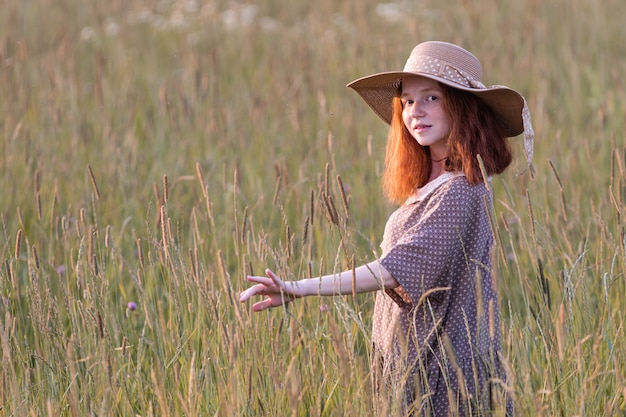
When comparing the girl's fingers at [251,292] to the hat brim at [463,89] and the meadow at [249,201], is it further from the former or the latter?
the hat brim at [463,89]

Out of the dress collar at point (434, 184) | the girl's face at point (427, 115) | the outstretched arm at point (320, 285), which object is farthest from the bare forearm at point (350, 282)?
the girl's face at point (427, 115)

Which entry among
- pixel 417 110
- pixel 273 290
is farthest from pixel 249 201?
pixel 273 290

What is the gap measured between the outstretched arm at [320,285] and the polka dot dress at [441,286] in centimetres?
4

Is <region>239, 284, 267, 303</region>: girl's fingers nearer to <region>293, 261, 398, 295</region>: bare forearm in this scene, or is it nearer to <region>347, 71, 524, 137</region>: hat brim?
<region>293, 261, 398, 295</region>: bare forearm

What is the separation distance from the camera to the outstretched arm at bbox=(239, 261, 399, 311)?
6.27 feet

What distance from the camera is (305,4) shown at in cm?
783

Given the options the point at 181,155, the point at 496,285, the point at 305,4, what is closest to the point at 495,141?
the point at 496,285

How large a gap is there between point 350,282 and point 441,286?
23 centimetres

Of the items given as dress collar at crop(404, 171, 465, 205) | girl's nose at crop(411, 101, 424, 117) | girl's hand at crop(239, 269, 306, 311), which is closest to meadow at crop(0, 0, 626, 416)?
girl's hand at crop(239, 269, 306, 311)

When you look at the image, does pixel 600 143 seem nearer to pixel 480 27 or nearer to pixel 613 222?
pixel 613 222

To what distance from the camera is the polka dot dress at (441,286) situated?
2.02 meters

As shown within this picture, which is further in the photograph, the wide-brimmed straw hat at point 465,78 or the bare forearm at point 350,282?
the wide-brimmed straw hat at point 465,78

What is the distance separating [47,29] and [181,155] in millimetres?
3096

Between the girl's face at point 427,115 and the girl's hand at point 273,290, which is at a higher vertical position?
the girl's face at point 427,115
